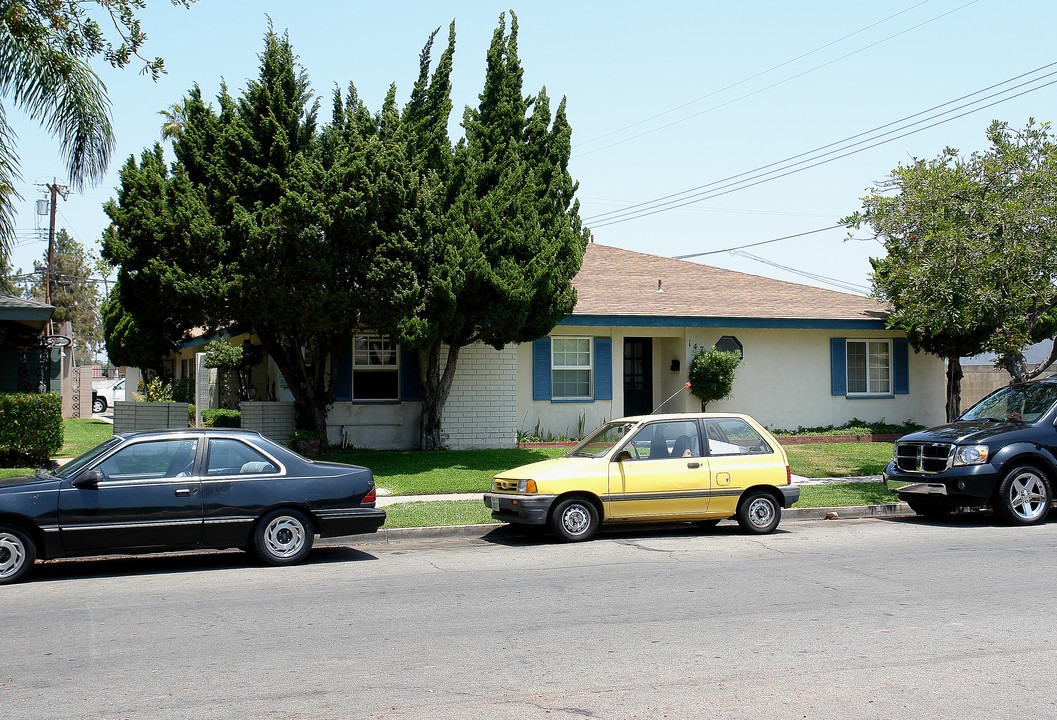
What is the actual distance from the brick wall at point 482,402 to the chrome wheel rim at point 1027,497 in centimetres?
1050

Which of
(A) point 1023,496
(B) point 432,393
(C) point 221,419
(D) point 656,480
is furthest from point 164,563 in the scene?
(C) point 221,419

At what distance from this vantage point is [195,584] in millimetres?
8852

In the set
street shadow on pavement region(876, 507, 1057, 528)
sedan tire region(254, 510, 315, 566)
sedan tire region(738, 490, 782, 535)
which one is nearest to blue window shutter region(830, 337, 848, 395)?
street shadow on pavement region(876, 507, 1057, 528)

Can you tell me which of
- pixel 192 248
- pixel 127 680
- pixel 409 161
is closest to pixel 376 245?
pixel 409 161

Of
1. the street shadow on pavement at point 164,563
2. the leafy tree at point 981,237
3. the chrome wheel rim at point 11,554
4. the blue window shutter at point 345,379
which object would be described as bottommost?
the street shadow on pavement at point 164,563

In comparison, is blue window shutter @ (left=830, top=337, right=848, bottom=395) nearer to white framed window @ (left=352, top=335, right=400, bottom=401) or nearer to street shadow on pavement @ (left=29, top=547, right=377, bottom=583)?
white framed window @ (left=352, top=335, right=400, bottom=401)

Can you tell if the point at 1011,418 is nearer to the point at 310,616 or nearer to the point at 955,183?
the point at 955,183

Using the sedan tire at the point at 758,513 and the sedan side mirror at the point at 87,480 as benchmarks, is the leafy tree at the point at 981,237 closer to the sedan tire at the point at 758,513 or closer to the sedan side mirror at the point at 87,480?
the sedan tire at the point at 758,513

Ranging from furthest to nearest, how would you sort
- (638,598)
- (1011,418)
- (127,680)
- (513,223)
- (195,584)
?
(513,223), (1011,418), (195,584), (638,598), (127,680)

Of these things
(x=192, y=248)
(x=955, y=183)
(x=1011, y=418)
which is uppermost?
(x=955, y=183)

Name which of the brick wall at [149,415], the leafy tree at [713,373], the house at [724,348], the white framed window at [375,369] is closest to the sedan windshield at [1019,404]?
the leafy tree at [713,373]

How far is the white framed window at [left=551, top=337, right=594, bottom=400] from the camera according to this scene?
21.2 m

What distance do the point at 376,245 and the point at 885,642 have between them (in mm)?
11679

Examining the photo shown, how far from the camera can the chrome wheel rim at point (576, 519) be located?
36.5 ft
